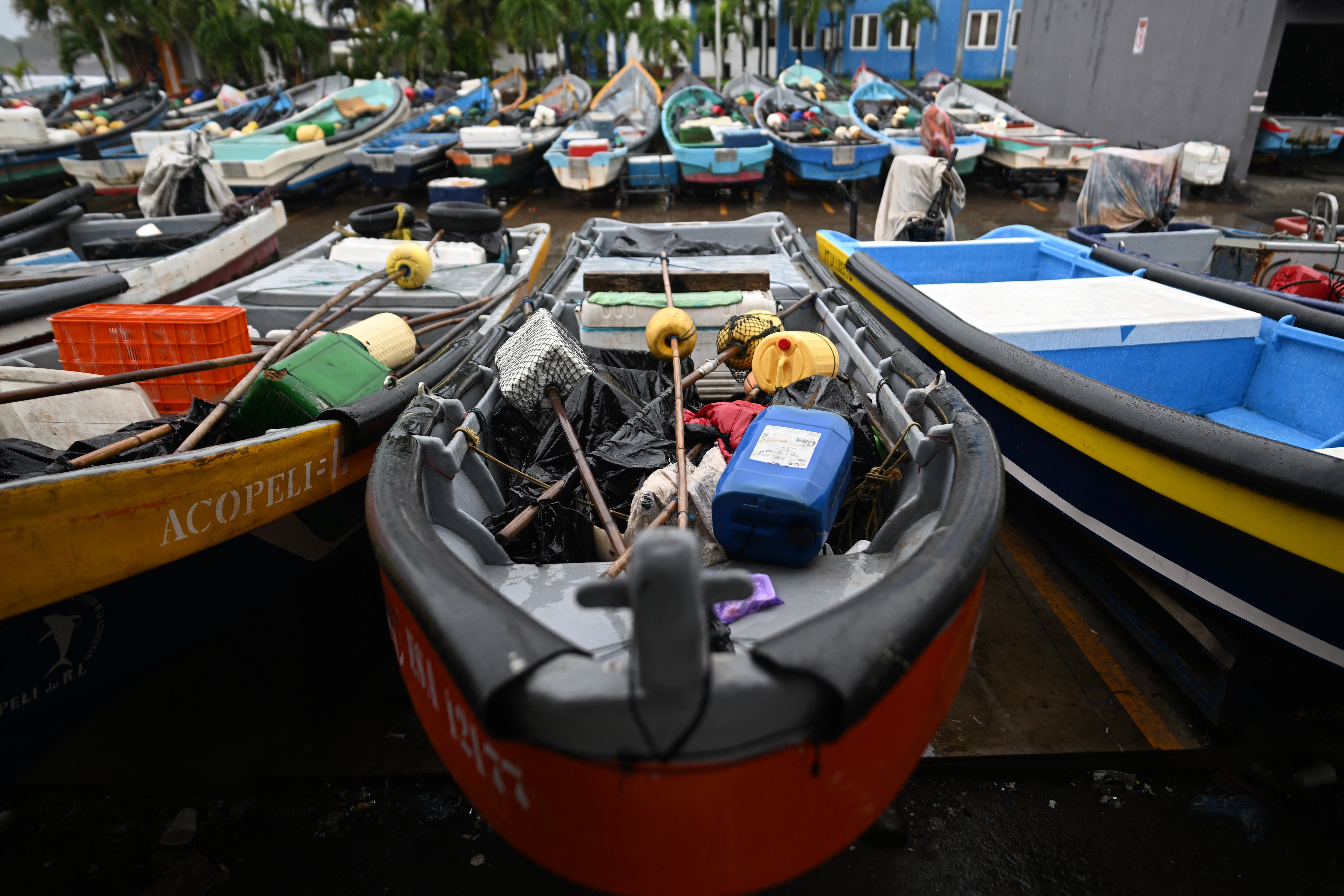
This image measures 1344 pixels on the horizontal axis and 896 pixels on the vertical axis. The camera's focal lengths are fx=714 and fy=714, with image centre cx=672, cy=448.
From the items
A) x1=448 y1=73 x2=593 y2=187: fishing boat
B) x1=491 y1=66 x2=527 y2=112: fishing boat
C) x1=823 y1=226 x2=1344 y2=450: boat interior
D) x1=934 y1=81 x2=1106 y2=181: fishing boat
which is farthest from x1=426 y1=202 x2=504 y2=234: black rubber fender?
x1=491 y1=66 x2=527 y2=112: fishing boat

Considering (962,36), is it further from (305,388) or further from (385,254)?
(305,388)

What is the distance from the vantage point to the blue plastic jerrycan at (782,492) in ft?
7.17

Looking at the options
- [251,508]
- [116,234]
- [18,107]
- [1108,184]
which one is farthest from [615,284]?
[18,107]

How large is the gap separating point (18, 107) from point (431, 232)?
17921mm

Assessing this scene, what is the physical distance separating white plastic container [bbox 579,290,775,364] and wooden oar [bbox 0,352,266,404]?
5.89ft

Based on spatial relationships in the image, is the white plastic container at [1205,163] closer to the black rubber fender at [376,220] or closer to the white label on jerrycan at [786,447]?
the black rubber fender at [376,220]

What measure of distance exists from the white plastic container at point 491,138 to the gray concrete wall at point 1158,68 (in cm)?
1244

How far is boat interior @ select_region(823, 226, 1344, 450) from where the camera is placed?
12.5 ft

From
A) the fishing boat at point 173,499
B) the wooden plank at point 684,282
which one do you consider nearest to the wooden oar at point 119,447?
the fishing boat at point 173,499

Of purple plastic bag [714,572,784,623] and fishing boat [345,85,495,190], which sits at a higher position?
fishing boat [345,85,495,190]

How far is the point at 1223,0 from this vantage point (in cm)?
1232

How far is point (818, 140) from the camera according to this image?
44.9ft

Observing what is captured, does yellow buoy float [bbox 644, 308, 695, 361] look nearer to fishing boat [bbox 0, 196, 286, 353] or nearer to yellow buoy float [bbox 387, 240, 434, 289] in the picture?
yellow buoy float [bbox 387, 240, 434, 289]

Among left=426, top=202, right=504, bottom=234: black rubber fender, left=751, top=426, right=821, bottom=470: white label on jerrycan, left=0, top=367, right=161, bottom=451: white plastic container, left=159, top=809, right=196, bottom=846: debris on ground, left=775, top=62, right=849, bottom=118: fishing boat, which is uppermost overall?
left=775, top=62, right=849, bottom=118: fishing boat
